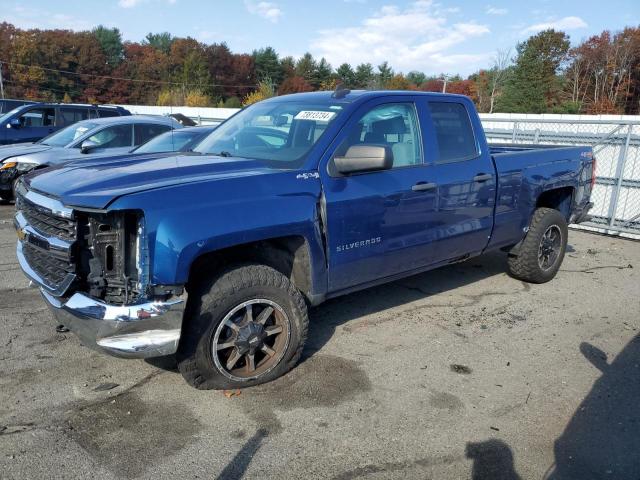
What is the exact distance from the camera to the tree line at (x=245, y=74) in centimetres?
5634

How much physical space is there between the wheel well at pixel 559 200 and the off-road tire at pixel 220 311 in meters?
3.85

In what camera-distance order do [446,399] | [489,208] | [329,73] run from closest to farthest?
[446,399] < [489,208] < [329,73]

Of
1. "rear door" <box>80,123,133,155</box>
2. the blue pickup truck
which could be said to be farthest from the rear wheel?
the blue pickup truck

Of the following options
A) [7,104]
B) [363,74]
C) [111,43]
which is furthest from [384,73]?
[7,104]

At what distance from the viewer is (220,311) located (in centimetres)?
332

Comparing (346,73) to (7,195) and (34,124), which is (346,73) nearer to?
(34,124)

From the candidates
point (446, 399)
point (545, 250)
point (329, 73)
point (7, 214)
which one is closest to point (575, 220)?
point (545, 250)

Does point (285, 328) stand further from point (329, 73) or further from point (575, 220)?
point (329, 73)

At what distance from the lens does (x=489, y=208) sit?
504 centimetres

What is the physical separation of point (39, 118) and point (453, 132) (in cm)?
1144

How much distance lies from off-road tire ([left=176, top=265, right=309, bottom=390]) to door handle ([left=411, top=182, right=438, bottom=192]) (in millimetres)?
1346

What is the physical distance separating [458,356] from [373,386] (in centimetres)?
92

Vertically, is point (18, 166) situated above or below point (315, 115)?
below

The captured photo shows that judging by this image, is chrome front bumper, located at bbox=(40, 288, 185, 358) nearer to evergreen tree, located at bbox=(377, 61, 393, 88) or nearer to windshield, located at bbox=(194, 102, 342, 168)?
windshield, located at bbox=(194, 102, 342, 168)
